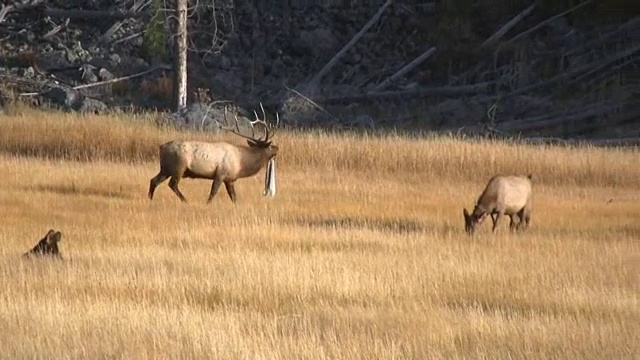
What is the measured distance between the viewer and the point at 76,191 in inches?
685

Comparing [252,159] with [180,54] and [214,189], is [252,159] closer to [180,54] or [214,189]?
[214,189]

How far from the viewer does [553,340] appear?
25.6ft

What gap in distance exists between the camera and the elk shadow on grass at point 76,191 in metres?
17.1

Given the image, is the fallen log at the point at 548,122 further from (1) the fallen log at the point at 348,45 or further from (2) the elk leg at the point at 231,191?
(2) the elk leg at the point at 231,191

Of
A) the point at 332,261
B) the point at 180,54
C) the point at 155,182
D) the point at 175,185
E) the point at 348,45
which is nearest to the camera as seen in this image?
the point at 332,261

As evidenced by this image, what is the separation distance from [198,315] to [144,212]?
6699 millimetres

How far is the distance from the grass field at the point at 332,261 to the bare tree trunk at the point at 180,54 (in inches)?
208

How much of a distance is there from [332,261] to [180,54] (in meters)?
15.7

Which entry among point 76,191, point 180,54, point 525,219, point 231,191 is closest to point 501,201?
point 525,219

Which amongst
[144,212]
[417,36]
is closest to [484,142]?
[144,212]

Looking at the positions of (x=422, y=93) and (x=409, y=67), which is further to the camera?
(x=409, y=67)

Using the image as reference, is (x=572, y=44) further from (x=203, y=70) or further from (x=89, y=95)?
(x=89, y=95)

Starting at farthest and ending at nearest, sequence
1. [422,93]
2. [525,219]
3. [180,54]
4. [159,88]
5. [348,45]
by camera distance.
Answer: [348,45]
[159,88]
[422,93]
[180,54]
[525,219]

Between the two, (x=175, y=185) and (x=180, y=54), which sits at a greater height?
(x=180, y=54)
